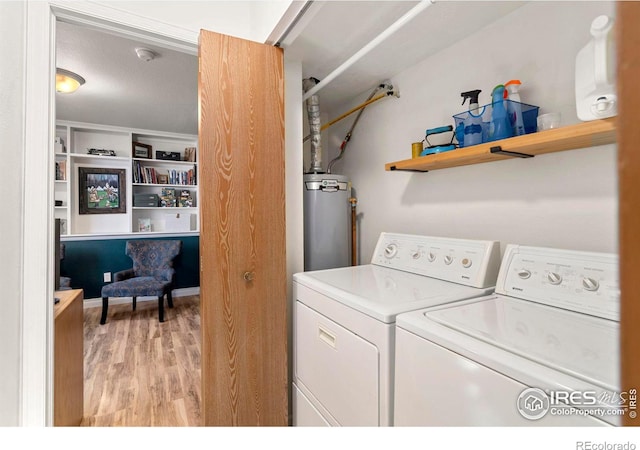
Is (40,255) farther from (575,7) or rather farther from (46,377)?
(575,7)

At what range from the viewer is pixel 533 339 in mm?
760

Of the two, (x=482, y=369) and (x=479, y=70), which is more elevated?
(x=479, y=70)

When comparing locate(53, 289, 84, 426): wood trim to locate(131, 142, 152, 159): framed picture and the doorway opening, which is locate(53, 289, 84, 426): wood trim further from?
locate(131, 142, 152, 159): framed picture

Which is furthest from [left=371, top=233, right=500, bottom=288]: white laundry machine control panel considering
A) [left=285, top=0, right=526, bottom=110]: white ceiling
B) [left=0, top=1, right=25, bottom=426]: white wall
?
[left=0, top=1, right=25, bottom=426]: white wall

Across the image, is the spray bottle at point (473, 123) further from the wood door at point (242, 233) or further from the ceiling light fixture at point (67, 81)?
the ceiling light fixture at point (67, 81)

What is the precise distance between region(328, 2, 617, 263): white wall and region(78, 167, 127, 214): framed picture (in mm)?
3710

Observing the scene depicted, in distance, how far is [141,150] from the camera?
13.6 ft

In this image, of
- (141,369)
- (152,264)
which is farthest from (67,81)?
(141,369)

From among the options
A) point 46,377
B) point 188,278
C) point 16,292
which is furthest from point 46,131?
point 188,278

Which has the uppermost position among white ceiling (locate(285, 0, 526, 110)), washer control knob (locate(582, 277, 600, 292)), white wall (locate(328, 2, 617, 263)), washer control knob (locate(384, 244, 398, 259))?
Result: white ceiling (locate(285, 0, 526, 110))

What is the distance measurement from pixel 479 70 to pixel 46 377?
8.05 feet

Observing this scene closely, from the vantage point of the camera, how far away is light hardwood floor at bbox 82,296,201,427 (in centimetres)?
182

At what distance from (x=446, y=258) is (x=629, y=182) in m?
1.29

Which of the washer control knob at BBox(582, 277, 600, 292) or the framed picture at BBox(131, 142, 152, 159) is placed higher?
the framed picture at BBox(131, 142, 152, 159)
